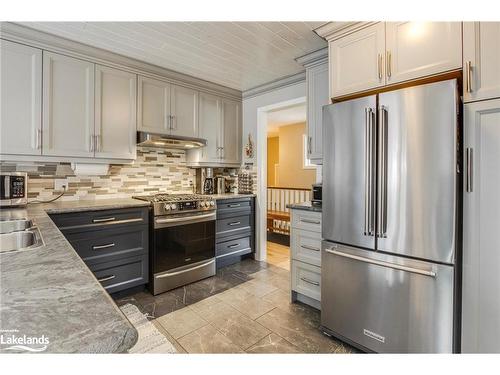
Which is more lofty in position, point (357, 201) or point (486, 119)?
point (486, 119)

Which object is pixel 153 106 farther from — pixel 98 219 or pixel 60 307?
pixel 60 307

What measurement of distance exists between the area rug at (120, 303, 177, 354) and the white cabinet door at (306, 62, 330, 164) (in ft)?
6.56

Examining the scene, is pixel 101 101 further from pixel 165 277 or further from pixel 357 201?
pixel 357 201

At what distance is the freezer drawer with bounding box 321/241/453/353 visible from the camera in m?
1.40

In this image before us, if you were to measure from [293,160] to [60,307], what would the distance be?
254 inches

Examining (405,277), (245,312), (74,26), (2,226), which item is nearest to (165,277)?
(245,312)

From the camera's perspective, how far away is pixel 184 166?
11.7 ft

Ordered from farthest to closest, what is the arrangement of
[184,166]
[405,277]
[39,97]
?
[184,166], [39,97], [405,277]

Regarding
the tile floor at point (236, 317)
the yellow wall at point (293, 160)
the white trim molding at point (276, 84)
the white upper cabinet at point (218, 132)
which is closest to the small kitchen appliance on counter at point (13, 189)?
the tile floor at point (236, 317)

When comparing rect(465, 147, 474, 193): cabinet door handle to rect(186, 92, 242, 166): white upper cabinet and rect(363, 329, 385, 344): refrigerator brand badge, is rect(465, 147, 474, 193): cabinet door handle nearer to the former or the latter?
rect(363, 329, 385, 344): refrigerator brand badge

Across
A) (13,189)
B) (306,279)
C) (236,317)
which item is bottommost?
(236,317)

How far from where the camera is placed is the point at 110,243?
7.58 feet

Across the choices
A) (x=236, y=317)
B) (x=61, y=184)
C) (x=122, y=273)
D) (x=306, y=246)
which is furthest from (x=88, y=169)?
(x=306, y=246)

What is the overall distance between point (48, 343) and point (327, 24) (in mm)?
2391
